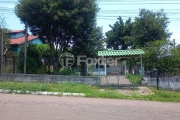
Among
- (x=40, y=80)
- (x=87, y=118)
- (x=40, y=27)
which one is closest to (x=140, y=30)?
(x=40, y=27)

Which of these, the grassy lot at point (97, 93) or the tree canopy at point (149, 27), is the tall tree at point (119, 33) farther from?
the grassy lot at point (97, 93)

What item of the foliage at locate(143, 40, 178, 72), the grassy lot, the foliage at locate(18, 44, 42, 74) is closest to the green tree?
the foliage at locate(18, 44, 42, 74)

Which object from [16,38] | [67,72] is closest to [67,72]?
[67,72]

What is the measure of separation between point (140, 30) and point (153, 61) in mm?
11634

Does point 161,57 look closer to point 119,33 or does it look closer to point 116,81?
point 116,81

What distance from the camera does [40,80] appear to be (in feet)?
40.2

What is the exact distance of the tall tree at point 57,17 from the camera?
14203 mm

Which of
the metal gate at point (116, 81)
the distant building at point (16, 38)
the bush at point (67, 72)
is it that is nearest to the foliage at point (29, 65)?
the bush at point (67, 72)

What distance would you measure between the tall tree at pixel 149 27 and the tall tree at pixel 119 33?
11.3 meters

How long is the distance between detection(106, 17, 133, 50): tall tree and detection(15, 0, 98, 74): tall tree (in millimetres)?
21355

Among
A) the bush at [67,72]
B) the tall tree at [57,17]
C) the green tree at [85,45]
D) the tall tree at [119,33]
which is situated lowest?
the bush at [67,72]

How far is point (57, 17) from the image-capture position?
1388 centimetres

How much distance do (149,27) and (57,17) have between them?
13691 millimetres

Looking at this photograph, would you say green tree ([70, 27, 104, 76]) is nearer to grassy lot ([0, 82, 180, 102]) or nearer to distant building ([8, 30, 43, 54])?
grassy lot ([0, 82, 180, 102])
